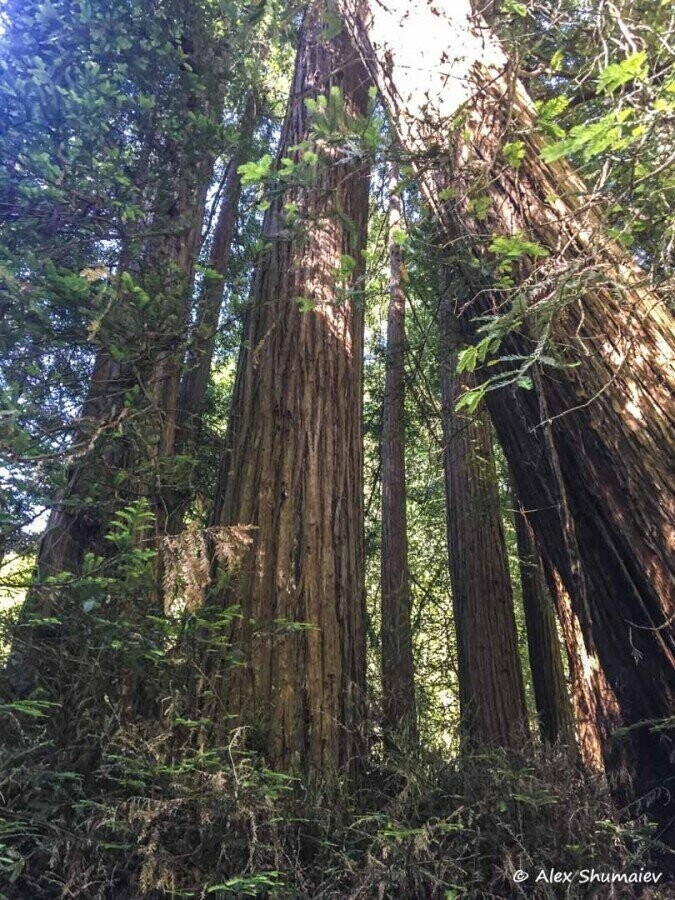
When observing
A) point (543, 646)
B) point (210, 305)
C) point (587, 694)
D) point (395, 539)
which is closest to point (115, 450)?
point (210, 305)

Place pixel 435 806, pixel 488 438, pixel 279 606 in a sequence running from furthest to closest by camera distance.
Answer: pixel 488 438
pixel 279 606
pixel 435 806

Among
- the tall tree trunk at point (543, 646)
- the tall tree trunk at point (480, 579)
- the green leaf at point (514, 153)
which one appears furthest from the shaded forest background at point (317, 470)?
the tall tree trunk at point (543, 646)

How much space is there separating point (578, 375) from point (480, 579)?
4.52 meters

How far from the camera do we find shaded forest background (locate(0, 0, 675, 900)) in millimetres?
2020

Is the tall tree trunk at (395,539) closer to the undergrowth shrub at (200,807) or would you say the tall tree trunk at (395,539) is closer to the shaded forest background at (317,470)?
the shaded forest background at (317,470)

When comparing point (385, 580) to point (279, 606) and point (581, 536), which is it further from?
point (581, 536)

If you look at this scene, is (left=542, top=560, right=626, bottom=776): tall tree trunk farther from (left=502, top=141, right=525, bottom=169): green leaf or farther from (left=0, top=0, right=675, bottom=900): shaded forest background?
(left=502, top=141, right=525, bottom=169): green leaf

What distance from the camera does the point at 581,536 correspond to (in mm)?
2543

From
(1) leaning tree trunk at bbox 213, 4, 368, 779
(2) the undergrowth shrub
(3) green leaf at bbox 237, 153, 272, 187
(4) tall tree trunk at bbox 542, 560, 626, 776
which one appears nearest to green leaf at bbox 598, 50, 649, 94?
(1) leaning tree trunk at bbox 213, 4, 368, 779

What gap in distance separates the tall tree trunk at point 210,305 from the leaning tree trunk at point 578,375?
1410 mm

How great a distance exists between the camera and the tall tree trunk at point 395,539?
293 centimetres

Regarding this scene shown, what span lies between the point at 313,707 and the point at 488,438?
491 centimetres

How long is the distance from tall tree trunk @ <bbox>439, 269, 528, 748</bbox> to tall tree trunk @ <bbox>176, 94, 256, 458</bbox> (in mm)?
2357

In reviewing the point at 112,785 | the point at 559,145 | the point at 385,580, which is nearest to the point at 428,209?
the point at 559,145
